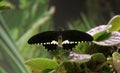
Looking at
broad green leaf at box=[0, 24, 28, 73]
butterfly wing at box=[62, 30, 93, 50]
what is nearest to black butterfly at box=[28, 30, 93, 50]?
butterfly wing at box=[62, 30, 93, 50]

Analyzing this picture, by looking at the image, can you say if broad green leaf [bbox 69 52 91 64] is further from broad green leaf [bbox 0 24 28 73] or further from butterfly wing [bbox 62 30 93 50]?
broad green leaf [bbox 0 24 28 73]

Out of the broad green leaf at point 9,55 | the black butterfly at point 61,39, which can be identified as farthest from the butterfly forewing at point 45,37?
the broad green leaf at point 9,55

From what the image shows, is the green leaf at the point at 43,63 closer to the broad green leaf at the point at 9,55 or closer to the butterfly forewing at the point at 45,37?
the butterfly forewing at the point at 45,37

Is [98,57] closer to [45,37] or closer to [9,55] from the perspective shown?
[45,37]

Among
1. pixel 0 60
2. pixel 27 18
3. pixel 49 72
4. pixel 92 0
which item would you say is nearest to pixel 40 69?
Answer: pixel 49 72

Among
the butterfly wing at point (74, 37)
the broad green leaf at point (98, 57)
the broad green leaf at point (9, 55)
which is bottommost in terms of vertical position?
the broad green leaf at point (98, 57)
